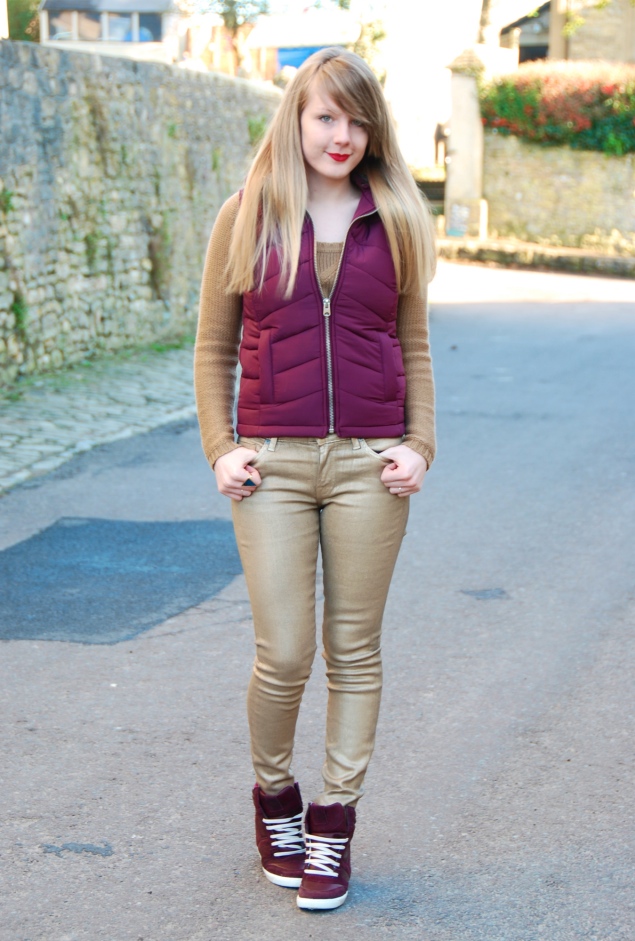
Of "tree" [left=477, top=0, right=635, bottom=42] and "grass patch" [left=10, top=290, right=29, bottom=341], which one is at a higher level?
"tree" [left=477, top=0, right=635, bottom=42]

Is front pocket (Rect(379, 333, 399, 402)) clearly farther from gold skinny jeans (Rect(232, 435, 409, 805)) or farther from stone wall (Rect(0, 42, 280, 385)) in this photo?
stone wall (Rect(0, 42, 280, 385))

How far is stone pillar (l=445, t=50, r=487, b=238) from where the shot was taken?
1065 inches

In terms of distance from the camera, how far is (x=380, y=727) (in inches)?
159

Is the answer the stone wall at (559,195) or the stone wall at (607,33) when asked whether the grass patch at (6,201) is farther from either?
the stone wall at (607,33)

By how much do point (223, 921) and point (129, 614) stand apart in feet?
8.01

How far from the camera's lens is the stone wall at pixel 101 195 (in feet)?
34.8

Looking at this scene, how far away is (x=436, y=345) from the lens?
13977 mm

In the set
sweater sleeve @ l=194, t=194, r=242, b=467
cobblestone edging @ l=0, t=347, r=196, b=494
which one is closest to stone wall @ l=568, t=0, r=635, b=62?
cobblestone edging @ l=0, t=347, r=196, b=494

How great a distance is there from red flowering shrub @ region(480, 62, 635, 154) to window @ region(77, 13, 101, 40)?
10.7 meters

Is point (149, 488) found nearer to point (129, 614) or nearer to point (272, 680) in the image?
point (129, 614)

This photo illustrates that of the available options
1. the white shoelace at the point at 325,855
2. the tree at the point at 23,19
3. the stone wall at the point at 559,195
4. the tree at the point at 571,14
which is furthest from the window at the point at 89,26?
the white shoelace at the point at 325,855

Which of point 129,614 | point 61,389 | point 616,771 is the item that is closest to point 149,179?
point 61,389

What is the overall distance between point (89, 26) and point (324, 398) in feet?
103

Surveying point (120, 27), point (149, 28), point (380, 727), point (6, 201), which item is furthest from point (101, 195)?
point (120, 27)
